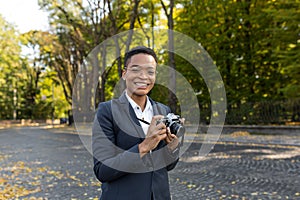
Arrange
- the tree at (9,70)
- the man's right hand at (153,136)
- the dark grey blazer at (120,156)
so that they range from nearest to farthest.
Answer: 1. the man's right hand at (153,136)
2. the dark grey blazer at (120,156)
3. the tree at (9,70)

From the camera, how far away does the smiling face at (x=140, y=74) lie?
181cm

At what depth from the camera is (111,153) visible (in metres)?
1.76

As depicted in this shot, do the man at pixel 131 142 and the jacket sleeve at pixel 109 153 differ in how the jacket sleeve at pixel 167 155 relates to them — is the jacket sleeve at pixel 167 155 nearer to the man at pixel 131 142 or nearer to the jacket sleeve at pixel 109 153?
the man at pixel 131 142

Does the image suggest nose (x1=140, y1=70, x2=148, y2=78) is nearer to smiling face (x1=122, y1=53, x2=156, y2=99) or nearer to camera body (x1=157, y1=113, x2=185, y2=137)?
smiling face (x1=122, y1=53, x2=156, y2=99)

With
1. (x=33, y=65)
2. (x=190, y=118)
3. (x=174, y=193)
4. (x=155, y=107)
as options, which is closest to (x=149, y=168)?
(x=155, y=107)

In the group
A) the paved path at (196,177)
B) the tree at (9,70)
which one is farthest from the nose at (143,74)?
the tree at (9,70)

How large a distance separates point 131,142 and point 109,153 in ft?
0.44

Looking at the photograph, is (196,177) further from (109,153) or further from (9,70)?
(9,70)

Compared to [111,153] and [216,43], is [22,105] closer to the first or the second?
[216,43]

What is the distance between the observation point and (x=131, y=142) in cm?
179

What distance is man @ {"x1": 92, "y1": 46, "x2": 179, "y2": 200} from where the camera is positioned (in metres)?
1.76

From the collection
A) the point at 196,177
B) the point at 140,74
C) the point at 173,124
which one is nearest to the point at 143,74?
the point at 140,74

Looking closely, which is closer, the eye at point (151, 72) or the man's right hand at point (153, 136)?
the man's right hand at point (153, 136)

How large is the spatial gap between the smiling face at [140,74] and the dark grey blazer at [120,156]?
9 cm
